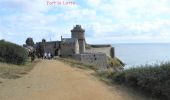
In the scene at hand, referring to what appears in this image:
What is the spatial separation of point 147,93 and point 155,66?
1.51 meters

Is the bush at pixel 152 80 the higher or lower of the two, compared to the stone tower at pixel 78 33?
lower

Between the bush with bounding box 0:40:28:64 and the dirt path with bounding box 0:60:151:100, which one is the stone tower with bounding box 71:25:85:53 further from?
the dirt path with bounding box 0:60:151:100

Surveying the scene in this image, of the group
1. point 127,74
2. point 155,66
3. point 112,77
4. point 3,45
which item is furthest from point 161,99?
point 3,45

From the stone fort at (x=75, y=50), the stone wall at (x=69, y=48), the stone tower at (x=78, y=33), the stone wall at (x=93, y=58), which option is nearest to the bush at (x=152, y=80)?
the stone fort at (x=75, y=50)

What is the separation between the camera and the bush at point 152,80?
14.6 meters

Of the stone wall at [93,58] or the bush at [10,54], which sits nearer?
the bush at [10,54]

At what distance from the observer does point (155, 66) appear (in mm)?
17125

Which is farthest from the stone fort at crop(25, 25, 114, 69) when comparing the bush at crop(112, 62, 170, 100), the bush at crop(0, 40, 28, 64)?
the bush at crop(112, 62, 170, 100)

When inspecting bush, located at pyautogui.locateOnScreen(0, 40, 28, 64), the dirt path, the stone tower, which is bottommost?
the dirt path

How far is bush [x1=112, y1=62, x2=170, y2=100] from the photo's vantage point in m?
14.6

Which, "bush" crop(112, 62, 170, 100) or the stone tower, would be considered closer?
"bush" crop(112, 62, 170, 100)

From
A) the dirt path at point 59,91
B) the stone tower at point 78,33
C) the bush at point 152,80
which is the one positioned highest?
the stone tower at point 78,33

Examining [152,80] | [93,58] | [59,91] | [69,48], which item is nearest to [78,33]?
[69,48]

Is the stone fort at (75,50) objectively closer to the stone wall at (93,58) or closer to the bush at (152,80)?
the stone wall at (93,58)
